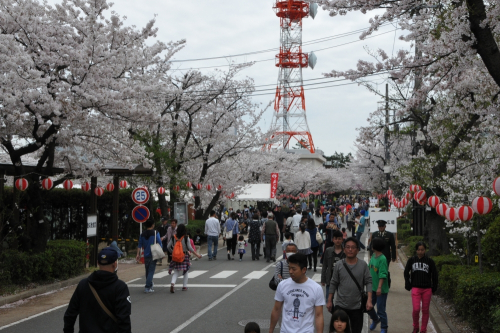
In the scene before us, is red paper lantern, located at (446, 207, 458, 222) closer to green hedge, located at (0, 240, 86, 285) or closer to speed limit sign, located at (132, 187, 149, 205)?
green hedge, located at (0, 240, 86, 285)

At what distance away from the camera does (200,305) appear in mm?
11477

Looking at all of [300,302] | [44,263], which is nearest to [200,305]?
[44,263]

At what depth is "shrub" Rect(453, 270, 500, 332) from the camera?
8234mm

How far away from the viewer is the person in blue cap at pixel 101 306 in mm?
4852

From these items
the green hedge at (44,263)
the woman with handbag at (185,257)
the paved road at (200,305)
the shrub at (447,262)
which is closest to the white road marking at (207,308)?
the paved road at (200,305)

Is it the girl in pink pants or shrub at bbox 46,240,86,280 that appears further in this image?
shrub at bbox 46,240,86,280

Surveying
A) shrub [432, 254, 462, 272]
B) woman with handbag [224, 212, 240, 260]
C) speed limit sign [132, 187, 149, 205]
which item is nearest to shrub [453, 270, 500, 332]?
shrub [432, 254, 462, 272]

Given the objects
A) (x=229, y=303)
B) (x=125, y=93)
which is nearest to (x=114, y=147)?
(x=125, y=93)

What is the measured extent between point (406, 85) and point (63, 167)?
12.2 m

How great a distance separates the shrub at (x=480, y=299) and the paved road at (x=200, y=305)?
244cm

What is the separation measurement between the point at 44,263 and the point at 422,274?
925 centimetres

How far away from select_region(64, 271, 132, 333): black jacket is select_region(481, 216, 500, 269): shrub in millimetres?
7788

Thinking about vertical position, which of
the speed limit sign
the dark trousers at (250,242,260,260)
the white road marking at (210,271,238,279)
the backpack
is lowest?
the white road marking at (210,271,238,279)

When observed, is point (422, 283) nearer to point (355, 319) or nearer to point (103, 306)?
point (355, 319)
